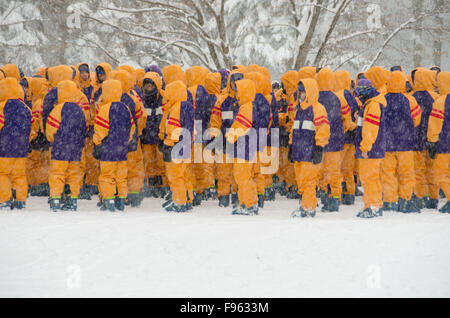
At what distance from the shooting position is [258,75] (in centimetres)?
932

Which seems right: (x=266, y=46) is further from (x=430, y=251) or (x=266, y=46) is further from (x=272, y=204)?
(x=430, y=251)

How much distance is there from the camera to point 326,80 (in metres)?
9.02

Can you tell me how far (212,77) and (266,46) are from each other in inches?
566

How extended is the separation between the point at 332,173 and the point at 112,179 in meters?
3.75

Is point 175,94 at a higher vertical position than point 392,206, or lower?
higher

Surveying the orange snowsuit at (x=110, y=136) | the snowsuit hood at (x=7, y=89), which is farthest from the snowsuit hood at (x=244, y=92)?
the snowsuit hood at (x=7, y=89)

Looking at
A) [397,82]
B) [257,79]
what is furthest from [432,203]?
[257,79]

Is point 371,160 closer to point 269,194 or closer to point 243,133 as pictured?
point 243,133

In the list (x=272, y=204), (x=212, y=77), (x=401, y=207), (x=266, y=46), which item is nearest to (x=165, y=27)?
(x=266, y=46)

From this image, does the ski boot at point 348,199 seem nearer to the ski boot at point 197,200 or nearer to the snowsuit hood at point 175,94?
the ski boot at point 197,200

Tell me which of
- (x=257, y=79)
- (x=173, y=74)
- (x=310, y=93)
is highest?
(x=173, y=74)

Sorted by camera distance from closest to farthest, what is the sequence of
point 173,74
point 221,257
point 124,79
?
point 221,257
point 124,79
point 173,74

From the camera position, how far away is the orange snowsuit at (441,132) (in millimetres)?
8672

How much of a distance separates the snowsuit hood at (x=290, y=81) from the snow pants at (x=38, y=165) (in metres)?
5.11
